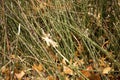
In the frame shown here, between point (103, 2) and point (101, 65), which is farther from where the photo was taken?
point (103, 2)

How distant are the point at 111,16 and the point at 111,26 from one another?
0.10 m

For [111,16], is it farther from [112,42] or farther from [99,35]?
[112,42]

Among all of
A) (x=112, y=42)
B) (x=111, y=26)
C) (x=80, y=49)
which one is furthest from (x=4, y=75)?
(x=111, y=26)

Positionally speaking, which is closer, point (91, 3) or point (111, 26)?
point (111, 26)

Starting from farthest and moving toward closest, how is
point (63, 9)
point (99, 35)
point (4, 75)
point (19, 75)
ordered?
point (99, 35) < point (63, 9) < point (4, 75) < point (19, 75)

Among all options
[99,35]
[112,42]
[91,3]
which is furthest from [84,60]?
[91,3]

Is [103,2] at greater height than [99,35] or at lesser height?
greater

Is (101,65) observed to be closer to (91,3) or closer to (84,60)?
(84,60)

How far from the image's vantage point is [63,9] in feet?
5.16

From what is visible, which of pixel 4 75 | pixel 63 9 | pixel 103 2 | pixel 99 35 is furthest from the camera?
pixel 103 2

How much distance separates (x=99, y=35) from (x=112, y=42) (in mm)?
243

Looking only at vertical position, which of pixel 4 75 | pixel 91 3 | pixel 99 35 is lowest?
pixel 4 75

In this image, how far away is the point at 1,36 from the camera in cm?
189

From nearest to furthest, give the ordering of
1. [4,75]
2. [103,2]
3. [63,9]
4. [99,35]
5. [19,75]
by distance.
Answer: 1. [19,75]
2. [4,75]
3. [63,9]
4. [99,35]
5. [103,2]
